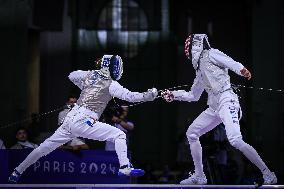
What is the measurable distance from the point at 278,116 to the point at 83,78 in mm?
5516

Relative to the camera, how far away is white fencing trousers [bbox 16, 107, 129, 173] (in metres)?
7.12

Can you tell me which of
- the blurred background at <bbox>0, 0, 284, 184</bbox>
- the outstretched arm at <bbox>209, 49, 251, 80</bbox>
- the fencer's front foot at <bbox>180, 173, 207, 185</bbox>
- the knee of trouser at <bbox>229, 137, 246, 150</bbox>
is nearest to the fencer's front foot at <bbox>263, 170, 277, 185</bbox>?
the knee of trouser at <bbox>229, 137, 246, 150</bbox>

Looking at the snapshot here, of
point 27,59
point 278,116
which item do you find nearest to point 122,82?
point 27,59

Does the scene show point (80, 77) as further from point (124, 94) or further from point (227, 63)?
point (227, 63)

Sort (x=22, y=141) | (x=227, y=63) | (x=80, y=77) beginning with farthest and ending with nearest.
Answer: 1. (x=22, y=141)
2. (x=80, y=77)
3. (x=227, y=63)

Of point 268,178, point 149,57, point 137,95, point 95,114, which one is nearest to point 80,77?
point 95,114

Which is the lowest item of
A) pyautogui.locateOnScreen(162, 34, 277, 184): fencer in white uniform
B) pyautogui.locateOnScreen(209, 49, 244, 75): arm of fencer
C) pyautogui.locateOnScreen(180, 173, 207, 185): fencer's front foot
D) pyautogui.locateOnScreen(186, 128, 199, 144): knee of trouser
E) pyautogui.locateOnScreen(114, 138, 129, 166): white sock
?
pyautogui.locateOnScreen(180, 173, 207, 185): fencer's front foot

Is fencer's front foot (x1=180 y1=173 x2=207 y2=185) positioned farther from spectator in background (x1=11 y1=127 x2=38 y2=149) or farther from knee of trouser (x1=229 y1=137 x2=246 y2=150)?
spectator in background (x1=11 y1=127 x2=38 y2=149)

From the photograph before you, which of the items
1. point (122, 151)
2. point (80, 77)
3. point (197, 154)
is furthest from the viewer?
point (80, 77)

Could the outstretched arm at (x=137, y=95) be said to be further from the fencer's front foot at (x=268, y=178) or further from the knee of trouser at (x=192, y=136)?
the fencer's front foot at (x=268, y=178)

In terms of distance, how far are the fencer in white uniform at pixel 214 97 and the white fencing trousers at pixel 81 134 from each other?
771mm

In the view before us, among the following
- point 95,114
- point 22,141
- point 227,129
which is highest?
point 95,114

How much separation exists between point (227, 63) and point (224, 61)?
0.16 feet

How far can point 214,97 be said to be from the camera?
7.32m
